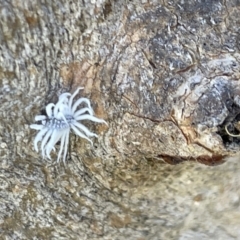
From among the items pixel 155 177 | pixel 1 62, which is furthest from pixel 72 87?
pixel 155 177

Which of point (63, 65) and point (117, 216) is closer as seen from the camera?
point (63, 65)

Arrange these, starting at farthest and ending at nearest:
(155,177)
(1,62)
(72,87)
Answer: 1. (155,177)
2. (72,87)
3. (1,62)

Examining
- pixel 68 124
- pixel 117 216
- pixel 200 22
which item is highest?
pixel 200 22

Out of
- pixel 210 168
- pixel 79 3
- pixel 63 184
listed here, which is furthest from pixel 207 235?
pixel 79 3

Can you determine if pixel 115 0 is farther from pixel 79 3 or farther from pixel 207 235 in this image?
pixel 207 235

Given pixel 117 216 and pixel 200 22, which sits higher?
pixel 200 22

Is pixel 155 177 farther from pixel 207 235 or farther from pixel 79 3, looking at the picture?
pixel 79 3

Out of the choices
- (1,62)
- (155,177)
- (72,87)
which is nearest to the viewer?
(1,62)
